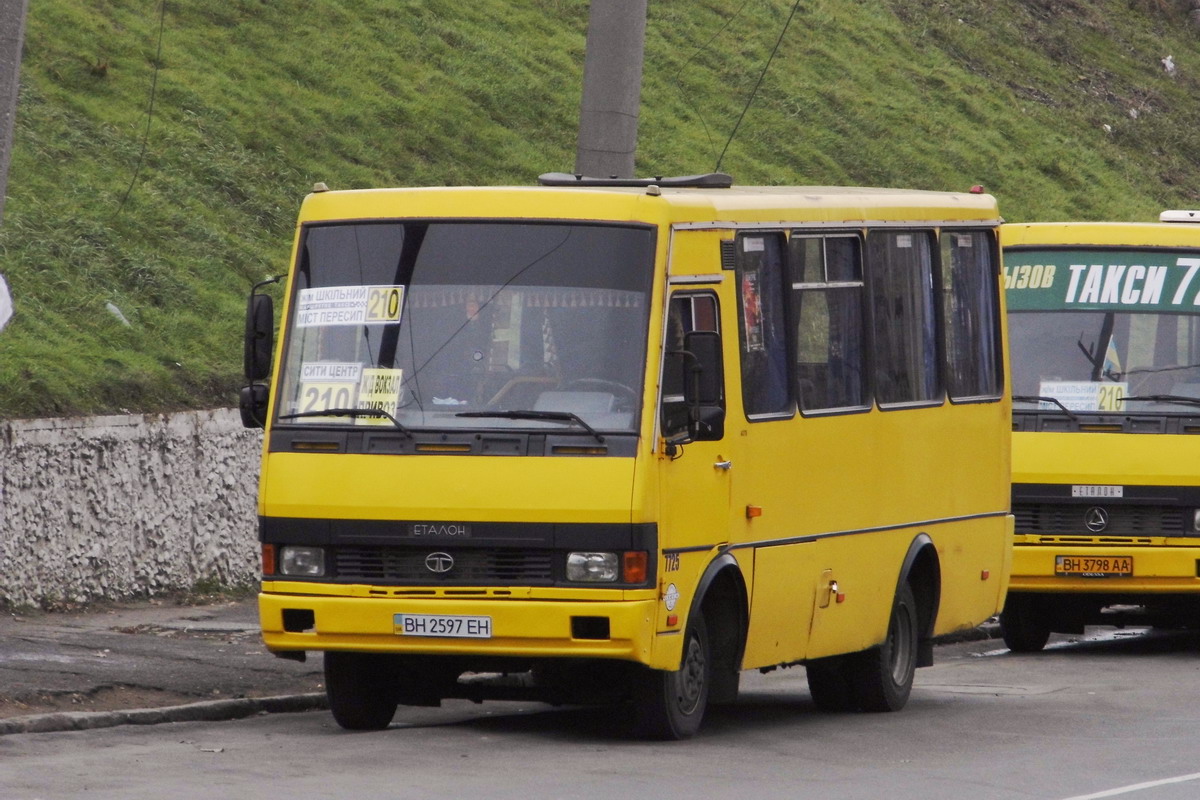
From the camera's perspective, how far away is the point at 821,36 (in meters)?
33.4

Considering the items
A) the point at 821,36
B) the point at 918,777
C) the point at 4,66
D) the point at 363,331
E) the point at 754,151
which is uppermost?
the point at 821,36

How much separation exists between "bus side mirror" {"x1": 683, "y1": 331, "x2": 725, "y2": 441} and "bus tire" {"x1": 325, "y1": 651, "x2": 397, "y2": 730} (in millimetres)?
1949

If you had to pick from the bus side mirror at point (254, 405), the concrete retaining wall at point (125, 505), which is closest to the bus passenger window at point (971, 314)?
the bus side mirror at point (254, 405)

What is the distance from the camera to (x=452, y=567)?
10.3m

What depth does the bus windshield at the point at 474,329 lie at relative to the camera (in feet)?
34.3

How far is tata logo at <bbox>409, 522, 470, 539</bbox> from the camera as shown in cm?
1030

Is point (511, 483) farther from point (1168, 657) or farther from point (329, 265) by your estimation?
point (1168, 657)

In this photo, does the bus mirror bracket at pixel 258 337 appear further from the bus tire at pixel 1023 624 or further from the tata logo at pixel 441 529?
the bus tire at pixel 1023 624

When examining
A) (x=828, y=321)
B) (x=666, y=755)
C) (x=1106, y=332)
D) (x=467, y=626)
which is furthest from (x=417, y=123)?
(x=666, y=755)

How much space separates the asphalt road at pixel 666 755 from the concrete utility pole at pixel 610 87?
3464 millimetres

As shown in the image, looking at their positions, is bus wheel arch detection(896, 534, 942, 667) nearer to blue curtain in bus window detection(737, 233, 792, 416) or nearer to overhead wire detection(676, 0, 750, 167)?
blue curtain in bus window detection(737, 233, 792, 416)

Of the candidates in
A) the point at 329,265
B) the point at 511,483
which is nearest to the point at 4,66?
the point at 329,265

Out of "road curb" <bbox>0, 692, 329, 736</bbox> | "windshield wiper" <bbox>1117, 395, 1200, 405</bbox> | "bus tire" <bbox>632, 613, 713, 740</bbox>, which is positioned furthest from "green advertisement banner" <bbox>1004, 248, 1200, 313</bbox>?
"road curb" <bbox>0, 692, 329, 736</bbox>

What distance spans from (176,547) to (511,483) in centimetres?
637
